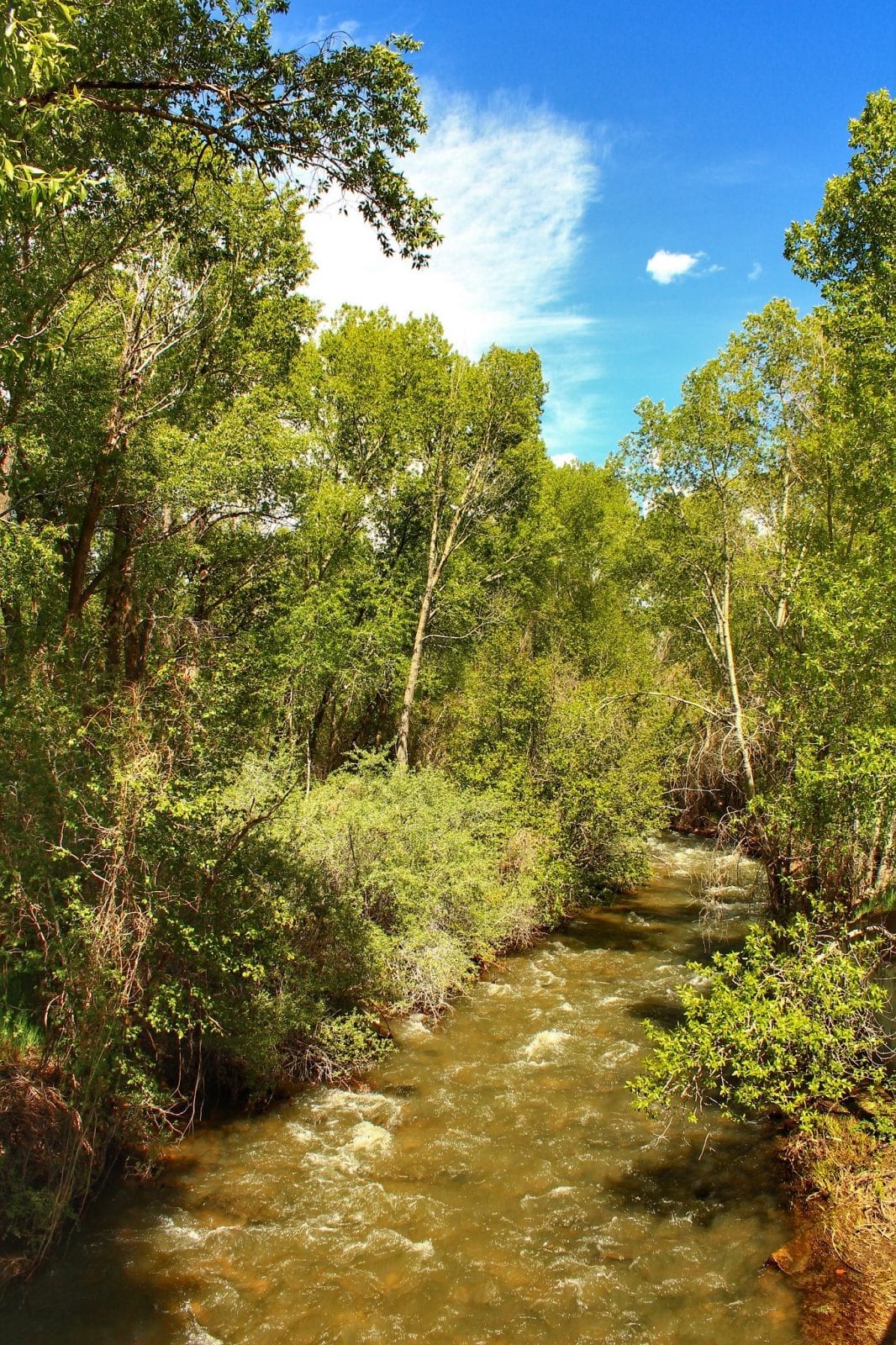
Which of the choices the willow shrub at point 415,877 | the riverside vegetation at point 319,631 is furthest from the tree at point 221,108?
the willow shrub at point 415,877

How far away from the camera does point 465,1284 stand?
22.0ft

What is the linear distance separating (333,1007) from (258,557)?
12356mm

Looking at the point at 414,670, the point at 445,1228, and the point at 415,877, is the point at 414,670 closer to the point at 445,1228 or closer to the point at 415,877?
the point at 415,877

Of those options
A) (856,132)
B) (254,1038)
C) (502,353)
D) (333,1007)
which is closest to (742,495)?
(856,132)

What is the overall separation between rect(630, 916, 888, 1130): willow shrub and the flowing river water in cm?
120

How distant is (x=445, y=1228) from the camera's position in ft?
24.3

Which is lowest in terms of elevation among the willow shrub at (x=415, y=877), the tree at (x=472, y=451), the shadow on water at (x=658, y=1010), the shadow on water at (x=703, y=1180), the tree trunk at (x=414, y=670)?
the shadow on water at (x=703, y=1180)

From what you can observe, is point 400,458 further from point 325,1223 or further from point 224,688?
point 325,1223

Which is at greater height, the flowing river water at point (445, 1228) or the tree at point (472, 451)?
the tree at point (472, 451)

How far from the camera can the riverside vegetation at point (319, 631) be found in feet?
22.9

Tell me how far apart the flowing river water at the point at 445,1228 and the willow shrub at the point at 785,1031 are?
1200mm

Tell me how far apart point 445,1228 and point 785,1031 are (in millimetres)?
3763

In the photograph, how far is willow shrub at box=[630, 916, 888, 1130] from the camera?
24.1ft

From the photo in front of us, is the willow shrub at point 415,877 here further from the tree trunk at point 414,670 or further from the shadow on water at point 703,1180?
the shadow on water at point 703,1180
